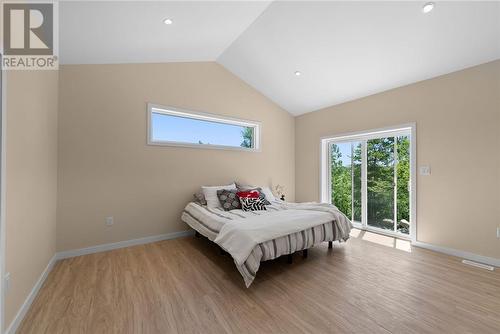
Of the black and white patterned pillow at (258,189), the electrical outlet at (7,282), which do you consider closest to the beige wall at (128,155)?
the black and white patterned pillow at (258,189)

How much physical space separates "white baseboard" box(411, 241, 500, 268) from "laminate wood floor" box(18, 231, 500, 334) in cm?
16

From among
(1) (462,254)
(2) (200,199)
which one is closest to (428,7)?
(1) (462,254)

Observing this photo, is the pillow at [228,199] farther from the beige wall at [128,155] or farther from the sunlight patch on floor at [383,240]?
the sunlight patch on floor at [383,240]

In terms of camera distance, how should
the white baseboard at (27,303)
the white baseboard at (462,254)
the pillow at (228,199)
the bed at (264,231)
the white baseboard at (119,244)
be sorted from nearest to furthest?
the white baseboard at (27,303) → the bed at (264,231) → the white baseboard at (462,254) → the white baseboard at (119,244) → the pillow at (228,199)

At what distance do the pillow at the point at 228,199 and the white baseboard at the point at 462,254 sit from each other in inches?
110

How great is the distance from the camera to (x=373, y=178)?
3.94m

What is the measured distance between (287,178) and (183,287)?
11.5 ft

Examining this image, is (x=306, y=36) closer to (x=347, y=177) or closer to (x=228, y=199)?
(x=228, y=199)

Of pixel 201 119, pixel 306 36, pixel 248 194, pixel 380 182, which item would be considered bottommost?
pixel 248 194

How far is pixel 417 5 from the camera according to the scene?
221cm

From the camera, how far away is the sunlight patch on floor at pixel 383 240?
3174 millimetres

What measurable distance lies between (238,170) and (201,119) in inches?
48.2

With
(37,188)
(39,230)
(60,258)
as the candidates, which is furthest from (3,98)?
(60,258)

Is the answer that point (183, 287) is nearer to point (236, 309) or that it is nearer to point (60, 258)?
point (236, 309)
